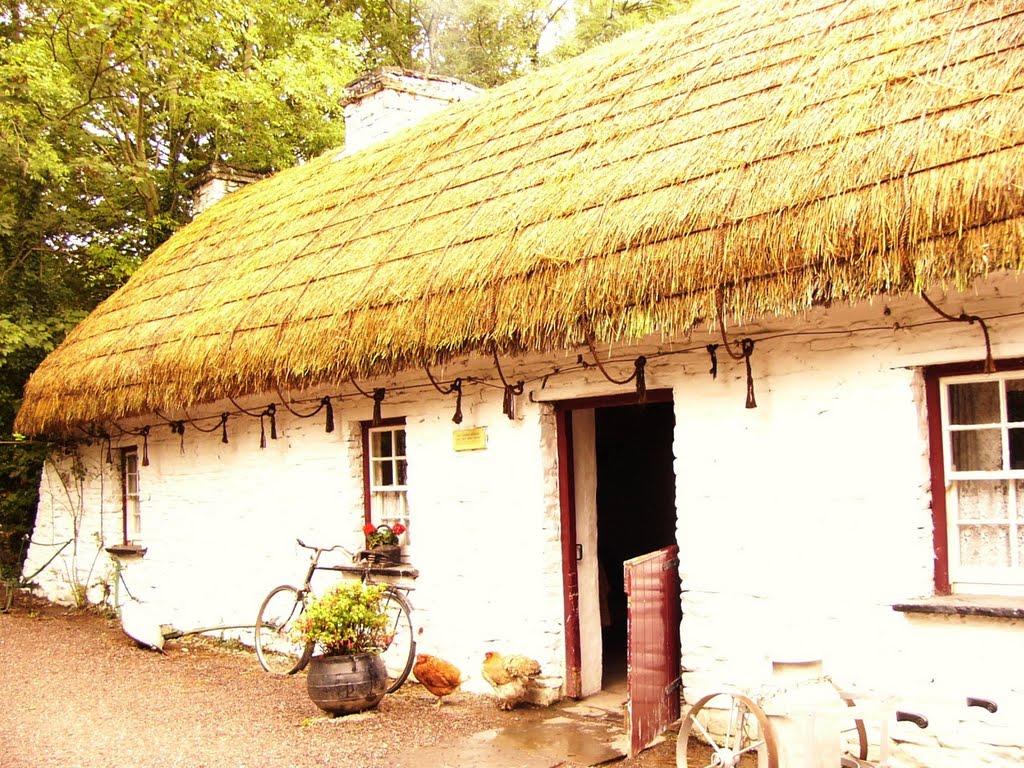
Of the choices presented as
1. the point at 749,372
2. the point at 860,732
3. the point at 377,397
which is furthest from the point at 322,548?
the point at 860,732

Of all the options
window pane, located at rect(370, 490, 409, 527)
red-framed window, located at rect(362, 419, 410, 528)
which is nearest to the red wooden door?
window pane, located at rect(370, 490, 409, 527)

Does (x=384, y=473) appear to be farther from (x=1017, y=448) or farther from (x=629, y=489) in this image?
(x=1017, y=448)

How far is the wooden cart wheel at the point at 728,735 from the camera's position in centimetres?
460

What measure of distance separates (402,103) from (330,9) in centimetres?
972

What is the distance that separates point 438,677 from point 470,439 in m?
1.73

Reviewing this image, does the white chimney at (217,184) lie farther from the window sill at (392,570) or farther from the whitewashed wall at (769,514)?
the window sill at (392,570)

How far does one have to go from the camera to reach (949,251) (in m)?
4.52

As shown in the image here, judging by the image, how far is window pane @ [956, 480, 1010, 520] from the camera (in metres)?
5.04

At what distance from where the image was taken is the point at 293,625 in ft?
23.1

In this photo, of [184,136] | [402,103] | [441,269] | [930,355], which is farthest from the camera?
[184,136]

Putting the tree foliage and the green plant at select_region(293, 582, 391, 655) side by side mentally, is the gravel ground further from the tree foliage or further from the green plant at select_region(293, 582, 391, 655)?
the tree foliage

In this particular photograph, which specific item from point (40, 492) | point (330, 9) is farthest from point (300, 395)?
point (330, 9)

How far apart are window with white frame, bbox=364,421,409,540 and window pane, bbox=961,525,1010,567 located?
4602 mm

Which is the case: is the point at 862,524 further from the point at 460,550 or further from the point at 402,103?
the point at 402,103
